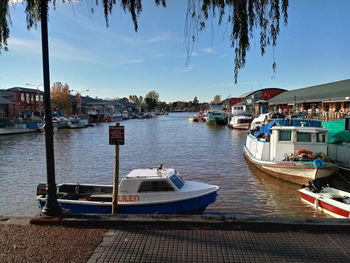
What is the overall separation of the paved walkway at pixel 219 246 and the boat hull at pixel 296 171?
11159 millimetres

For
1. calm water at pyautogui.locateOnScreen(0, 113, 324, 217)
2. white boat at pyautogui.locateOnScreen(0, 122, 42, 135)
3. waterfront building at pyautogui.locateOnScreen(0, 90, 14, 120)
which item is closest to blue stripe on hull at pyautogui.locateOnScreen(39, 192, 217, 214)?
calm water at pyautogui.locateOnScreen(0, 113, 324, 217)

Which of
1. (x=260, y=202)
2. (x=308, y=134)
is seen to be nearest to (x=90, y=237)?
(x=260, y=202)

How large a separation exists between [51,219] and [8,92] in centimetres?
8239

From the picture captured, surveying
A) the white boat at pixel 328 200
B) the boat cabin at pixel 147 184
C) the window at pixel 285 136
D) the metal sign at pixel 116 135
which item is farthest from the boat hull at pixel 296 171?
the metal sign at pixel 116 135

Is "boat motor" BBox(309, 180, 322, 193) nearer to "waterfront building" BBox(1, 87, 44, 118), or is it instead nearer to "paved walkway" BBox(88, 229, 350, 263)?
"paved walkway" BBox(88, 229, 350, 263)

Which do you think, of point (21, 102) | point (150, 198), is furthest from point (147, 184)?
point (21, 102)

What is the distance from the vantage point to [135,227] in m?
6.28

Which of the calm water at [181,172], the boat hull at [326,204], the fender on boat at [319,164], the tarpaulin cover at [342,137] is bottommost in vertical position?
the calm water at [181,172]

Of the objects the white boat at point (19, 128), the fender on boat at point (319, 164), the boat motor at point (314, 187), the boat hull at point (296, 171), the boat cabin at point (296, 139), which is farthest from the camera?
A: the white boat at point (19, 128)

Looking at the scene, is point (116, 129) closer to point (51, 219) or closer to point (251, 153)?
point (51, 219)

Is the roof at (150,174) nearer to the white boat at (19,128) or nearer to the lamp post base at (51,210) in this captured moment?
the lamp post base at (51,210)

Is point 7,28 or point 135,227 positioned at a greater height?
point 7,28

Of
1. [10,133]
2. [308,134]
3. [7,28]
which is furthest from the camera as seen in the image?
[10,133]

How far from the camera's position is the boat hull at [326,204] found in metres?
10.9
